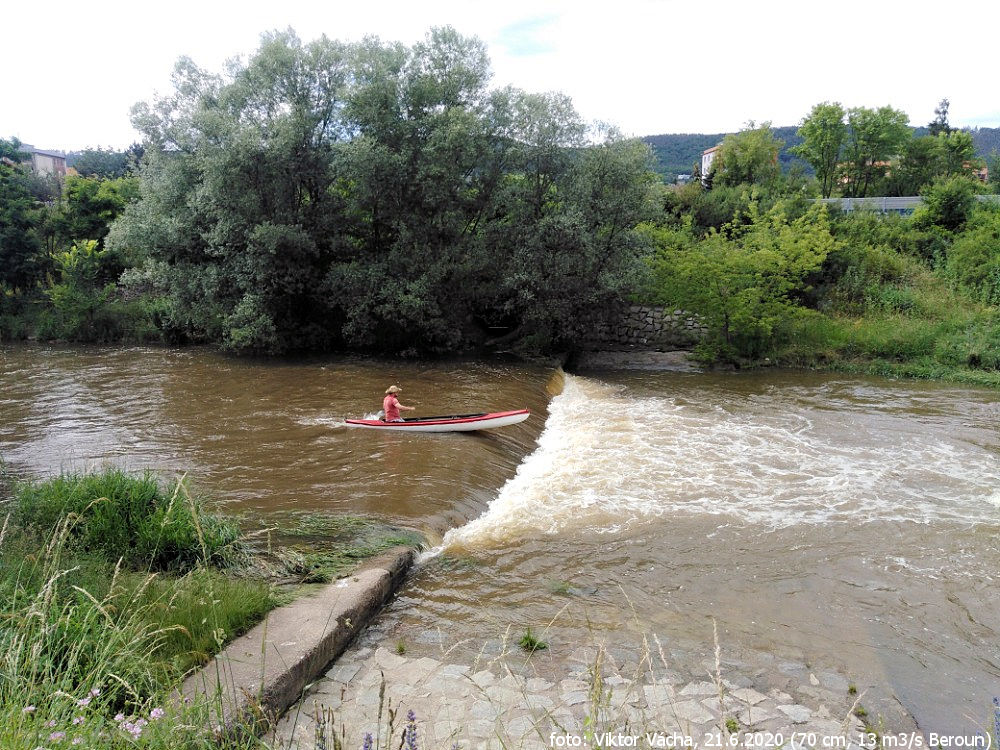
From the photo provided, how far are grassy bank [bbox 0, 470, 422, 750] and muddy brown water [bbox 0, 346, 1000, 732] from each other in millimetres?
1305

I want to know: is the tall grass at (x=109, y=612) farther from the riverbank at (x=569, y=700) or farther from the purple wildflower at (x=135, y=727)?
the riverbank at (x=569, y=700)

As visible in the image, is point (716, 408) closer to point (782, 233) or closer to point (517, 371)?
point (517, 371)

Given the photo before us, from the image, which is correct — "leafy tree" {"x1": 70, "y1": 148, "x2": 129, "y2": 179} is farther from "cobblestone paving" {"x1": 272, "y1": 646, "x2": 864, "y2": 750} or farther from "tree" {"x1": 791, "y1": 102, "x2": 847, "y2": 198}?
"cobblestone paving" {"x1": 272, "y1": 646, "x2": 864, "y2": 750}

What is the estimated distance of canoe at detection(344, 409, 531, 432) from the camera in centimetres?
1086

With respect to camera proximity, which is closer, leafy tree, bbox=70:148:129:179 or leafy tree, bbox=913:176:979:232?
leafy tree, bbox=913:176:979:232

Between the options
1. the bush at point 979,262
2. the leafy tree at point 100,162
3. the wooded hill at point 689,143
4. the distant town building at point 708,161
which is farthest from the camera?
the wooded hill at point 689,143

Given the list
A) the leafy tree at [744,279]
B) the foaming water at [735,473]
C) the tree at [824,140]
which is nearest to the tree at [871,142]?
the tree at [824,140]

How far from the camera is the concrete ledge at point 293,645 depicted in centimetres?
369

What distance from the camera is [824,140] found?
3133 centimetres

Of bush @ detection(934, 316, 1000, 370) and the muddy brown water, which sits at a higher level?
bush @ detection(934, 316, 1000, 370)

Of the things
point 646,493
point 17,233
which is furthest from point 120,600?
point 17,233

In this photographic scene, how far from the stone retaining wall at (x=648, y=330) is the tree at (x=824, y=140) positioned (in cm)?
1551

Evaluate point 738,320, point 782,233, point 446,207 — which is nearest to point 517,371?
point 446,207

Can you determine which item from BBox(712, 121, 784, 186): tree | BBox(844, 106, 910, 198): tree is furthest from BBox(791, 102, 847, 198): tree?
BBox(712, 121, 784, 186): tree
